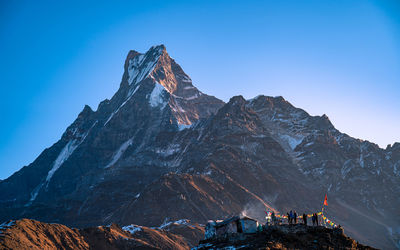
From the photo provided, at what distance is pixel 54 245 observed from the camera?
151m

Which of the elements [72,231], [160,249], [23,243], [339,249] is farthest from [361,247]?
[72,231]

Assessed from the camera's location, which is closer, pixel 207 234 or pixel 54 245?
pixel 207 234

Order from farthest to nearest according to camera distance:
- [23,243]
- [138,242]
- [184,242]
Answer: [184,242], [138,242], [23,243]

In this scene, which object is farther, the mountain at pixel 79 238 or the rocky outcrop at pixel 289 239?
the mountain at pixel 79 238

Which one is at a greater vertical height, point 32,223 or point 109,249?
point 32,223

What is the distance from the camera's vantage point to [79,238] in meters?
164

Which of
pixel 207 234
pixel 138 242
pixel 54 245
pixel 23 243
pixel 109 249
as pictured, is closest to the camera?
pixel 207 234

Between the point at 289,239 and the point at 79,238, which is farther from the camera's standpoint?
the point at 79,238

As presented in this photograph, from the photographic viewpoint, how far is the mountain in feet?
444

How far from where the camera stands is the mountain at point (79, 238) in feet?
444

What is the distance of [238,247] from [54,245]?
96871mm

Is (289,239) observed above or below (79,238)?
below

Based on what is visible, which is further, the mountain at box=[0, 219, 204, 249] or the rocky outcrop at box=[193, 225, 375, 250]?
the mountain at box=[0, 219, 204, 249]

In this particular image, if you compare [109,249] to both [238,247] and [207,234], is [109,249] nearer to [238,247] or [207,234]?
[207,234]
